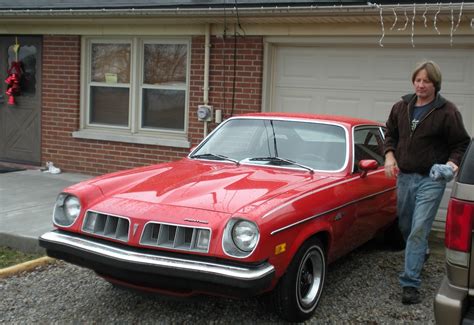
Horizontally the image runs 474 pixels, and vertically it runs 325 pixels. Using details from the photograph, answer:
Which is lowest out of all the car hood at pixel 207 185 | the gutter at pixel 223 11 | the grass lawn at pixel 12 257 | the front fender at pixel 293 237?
the grass lawn at pixel 12 257

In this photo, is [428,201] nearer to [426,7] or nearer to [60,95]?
[426,7]

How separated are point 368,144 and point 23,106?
704 centimetres

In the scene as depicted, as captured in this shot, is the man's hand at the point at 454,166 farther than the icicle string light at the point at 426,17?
No

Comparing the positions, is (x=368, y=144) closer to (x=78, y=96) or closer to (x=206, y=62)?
(x=206, y=62)

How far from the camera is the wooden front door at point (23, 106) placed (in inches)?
395

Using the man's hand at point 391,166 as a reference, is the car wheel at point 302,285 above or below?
below

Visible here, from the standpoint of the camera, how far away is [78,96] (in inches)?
380

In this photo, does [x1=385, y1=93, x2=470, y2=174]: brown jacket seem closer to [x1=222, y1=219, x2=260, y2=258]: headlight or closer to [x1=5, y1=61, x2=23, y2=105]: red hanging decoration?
[x1=222, y1=219, x2=260, y2=258]: headlight

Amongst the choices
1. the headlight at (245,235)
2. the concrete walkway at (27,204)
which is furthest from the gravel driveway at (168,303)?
the concrete walkway at (27,204)

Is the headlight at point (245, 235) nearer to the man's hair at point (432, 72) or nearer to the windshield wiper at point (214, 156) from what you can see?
the windshield wiper at point (214, 156)

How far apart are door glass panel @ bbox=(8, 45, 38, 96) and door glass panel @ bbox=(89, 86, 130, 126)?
1226 millimetres

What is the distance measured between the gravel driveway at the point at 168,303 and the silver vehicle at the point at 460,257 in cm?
133

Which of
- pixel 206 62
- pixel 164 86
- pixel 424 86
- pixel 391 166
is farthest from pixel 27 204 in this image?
pixel 424 86

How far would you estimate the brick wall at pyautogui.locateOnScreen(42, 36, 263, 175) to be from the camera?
8.30 metres
